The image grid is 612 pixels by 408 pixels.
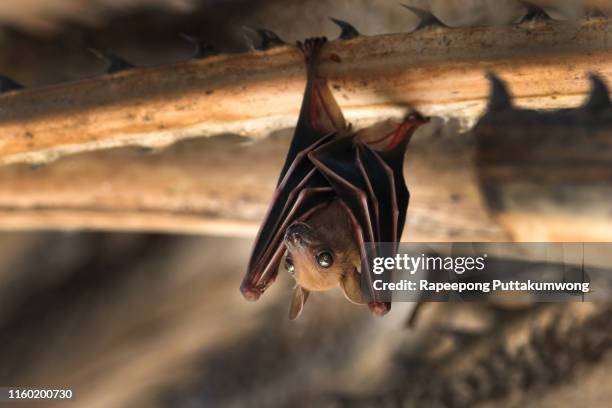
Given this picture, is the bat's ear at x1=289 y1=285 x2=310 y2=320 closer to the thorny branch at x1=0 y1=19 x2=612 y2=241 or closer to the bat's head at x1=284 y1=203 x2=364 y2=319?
the bat's head at x1=284 y1=203 x2=364 y2=319

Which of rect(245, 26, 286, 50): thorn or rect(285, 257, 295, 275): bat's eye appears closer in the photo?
rect(285, 257, 295, 275): bat's eye

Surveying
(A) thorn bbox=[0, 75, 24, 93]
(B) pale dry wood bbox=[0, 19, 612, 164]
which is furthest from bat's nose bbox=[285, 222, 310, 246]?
(A) thorn bbox=[0, 75, 24, 93]

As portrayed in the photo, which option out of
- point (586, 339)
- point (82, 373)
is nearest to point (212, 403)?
point (82, 373)

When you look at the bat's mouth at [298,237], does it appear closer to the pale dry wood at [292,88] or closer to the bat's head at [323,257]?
the bat's head at [323,257]

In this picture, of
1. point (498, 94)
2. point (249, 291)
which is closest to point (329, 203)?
point (249, 291)

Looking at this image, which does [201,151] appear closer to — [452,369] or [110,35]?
[110,35]
